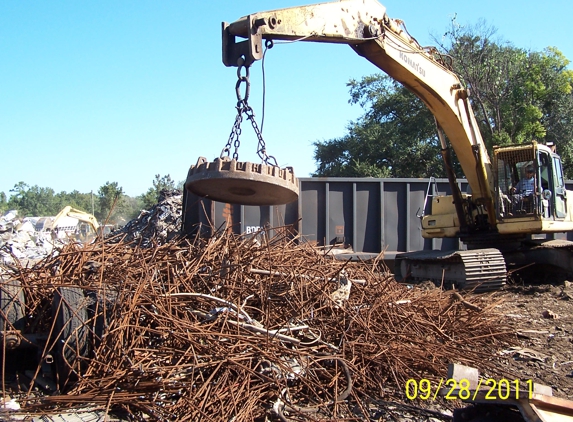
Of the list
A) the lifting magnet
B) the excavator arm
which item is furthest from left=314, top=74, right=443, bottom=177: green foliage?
the lifting magnet

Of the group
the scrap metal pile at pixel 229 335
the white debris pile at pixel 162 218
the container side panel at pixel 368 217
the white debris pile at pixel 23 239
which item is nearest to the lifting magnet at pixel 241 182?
the scrap metal pile at pixel 229 335

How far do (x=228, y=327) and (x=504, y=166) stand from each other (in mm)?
6216

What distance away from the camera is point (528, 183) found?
8.38m

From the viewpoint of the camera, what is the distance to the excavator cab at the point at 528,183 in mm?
8272

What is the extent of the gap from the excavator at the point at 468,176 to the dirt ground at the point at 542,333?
19.6 inches

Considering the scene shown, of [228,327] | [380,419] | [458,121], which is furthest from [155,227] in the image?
[380,419]

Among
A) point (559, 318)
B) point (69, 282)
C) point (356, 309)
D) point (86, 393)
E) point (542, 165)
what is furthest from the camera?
point (542, 165)

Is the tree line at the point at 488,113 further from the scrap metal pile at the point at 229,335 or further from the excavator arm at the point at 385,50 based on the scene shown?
the scrap metal pile at the point at 229,335

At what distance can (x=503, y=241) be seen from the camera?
8.99 m

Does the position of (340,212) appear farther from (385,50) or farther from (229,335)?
(229,335)

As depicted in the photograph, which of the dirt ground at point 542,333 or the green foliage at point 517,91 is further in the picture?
the green foliage at point 517,91

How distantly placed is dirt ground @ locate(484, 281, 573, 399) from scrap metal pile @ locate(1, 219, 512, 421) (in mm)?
288

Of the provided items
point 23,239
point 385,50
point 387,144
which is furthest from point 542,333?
point 387,144

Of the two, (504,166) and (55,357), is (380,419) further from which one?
(504,166)
